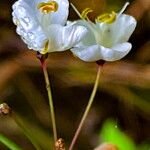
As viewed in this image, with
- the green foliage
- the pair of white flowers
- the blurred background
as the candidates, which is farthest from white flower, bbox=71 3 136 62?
the blurred background

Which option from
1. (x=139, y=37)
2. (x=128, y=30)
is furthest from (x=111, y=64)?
(x=128, y=30)

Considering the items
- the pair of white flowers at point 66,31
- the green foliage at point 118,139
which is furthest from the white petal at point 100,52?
the green foliage at point 118,139

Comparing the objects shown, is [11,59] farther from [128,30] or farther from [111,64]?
[128,30]

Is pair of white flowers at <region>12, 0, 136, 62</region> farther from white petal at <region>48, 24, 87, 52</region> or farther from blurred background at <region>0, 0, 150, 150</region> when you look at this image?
blurred background at <region>0, 0, 150, 150</region>

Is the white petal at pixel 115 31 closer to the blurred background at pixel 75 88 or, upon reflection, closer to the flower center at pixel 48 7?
the flower center at pixel 48 7

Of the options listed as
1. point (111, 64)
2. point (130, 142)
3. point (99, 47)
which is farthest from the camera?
point (111, 64)

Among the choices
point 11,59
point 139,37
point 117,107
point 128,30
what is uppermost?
point 128,30
